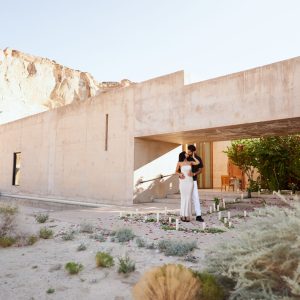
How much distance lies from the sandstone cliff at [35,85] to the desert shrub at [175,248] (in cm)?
2734

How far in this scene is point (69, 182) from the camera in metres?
14.2

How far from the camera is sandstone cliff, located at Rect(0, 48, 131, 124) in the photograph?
1182 inches

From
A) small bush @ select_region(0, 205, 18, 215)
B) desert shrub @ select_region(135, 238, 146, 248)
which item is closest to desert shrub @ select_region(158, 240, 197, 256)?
desert shrub @ select_region(135, 238, 146, 248)

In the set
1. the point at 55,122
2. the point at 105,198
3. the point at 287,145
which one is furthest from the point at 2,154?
the point at 287,145

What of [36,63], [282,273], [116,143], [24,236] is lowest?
[24,236]

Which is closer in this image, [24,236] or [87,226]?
[24,236]

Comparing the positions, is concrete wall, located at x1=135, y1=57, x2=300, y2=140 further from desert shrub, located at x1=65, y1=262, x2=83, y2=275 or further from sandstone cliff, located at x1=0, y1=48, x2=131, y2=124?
sandstone cliff, located at x1=0, y1=48, x2=131, y2=124

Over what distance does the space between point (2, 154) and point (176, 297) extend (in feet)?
69.2

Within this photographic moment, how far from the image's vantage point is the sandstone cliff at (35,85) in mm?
30031

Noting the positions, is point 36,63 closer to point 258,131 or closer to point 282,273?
point 258,131

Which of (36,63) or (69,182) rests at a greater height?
(36,63)

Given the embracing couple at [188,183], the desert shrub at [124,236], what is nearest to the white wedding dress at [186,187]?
the embracing couple at [188,183]

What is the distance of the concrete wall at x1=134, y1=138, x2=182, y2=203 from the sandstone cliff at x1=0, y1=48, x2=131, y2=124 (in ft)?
68.4

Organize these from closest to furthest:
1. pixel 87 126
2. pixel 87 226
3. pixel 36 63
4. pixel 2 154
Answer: pixel 87 226 < pixel 87 126 < pixel 2 154 < pixel 36 63
